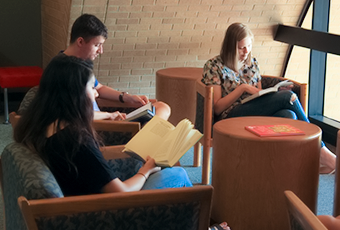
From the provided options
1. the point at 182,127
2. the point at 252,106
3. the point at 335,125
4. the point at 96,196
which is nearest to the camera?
the point at 96,196

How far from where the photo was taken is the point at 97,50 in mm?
3334

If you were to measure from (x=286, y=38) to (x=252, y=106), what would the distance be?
1.80 m

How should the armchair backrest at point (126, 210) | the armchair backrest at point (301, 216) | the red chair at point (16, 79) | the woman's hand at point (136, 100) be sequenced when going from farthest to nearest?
the red chair at point (16, 79) → the woman's hand at point (136, 100) → the armchair backrest at point (126, 210) → the armchair backrest at point (301, 216)

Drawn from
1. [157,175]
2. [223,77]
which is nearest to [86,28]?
[223,77]

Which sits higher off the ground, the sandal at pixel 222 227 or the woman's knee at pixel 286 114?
the woman's knee at pixel 286 114

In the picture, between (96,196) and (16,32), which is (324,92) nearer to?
(16,32)

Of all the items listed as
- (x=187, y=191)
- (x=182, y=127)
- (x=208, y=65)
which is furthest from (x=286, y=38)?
(x=187, y=191)

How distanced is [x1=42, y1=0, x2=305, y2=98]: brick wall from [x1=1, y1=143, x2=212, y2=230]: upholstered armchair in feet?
9.98

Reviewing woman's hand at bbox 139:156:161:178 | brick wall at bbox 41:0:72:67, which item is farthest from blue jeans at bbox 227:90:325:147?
brick wall at bbox 41:0:72:67

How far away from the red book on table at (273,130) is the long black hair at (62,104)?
1279 millimetres

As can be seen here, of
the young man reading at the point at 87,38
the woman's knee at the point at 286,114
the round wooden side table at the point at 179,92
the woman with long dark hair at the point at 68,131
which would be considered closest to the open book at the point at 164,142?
the woman with long dark hair at the point at 68,131

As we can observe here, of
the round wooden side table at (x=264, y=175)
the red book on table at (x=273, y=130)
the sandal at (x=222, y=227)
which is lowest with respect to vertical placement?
the sandal at (x=222, y=227)

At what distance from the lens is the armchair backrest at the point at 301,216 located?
1.38 meters

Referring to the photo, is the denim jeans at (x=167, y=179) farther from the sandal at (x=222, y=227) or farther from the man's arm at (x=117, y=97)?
the man's arm at (x=117, y=97)
